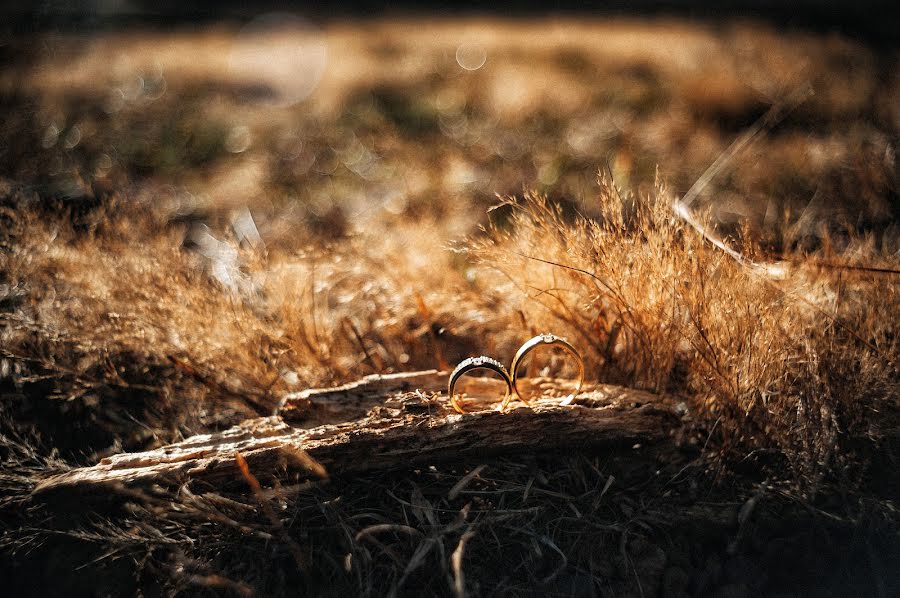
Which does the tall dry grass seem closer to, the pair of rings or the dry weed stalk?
the dry weed stalk

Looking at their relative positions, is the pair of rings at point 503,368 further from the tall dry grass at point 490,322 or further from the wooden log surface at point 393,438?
the tall dry grass at point 490,322

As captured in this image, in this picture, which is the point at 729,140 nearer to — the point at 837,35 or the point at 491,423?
the point at 837,35

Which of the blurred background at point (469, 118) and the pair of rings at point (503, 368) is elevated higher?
the blurred background at point (469, 118)

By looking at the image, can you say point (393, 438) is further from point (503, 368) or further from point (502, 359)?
point (502, 359)

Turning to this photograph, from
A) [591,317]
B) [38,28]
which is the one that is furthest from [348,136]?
[38,28]

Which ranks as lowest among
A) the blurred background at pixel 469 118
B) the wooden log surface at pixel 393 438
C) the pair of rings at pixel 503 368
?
the wooden log surface at pixel 393 438

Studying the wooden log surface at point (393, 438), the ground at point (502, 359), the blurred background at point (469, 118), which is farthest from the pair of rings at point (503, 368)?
the blurred background at point (469, 118)

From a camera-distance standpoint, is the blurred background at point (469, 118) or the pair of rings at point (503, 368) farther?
the blurred background at point (469, 118)

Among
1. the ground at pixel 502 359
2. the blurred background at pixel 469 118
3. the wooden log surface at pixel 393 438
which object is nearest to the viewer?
the ground at pixel 502 359

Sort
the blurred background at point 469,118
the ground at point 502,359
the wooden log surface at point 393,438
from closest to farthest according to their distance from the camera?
the ground at point 502,359 < the wooden log surface at point 393,438 < the blurred background at point 469,118

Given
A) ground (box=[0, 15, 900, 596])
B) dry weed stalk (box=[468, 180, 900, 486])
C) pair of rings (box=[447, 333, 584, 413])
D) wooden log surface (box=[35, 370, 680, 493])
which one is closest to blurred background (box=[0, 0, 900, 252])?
ground (box=[0, 15, 900, 596])
